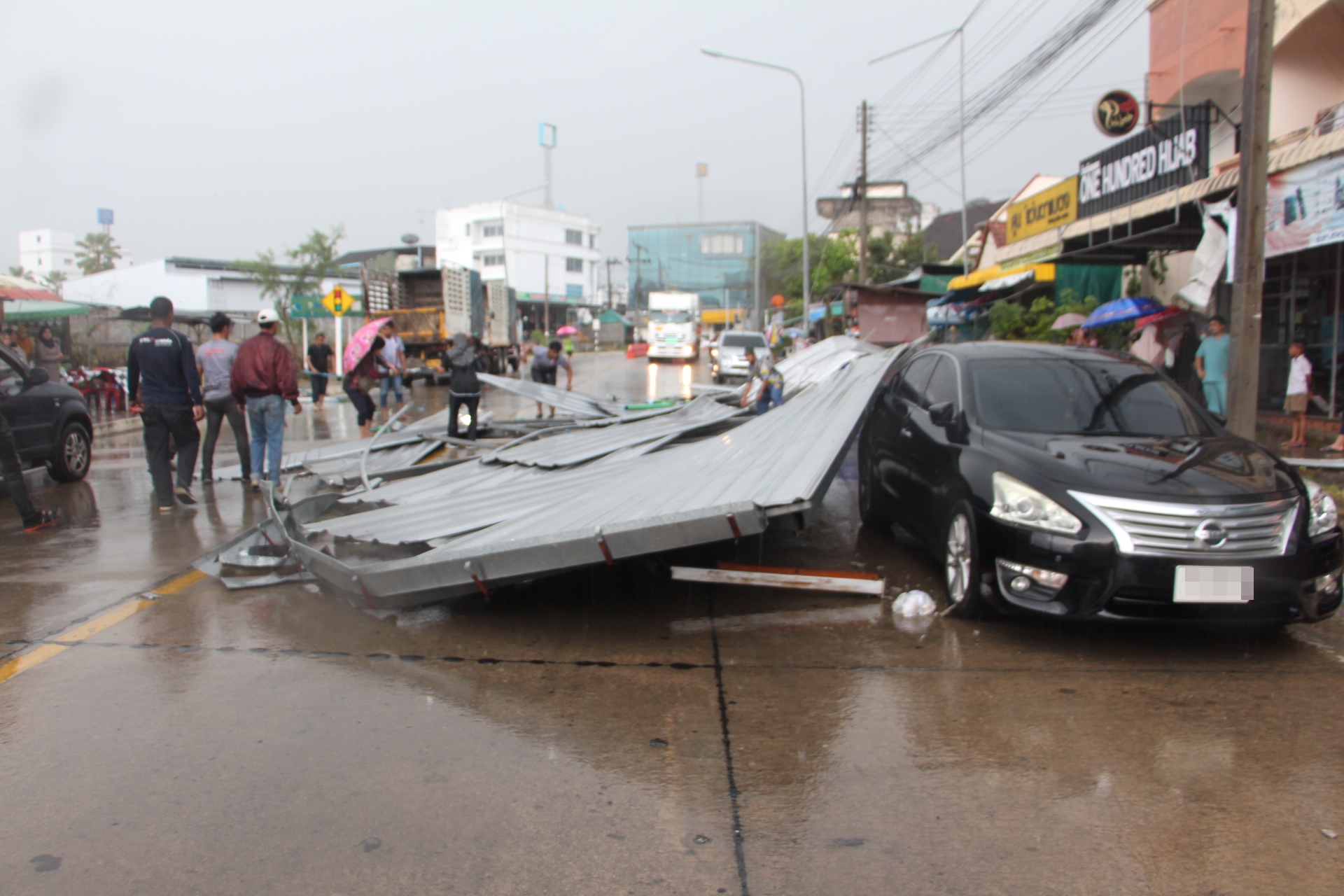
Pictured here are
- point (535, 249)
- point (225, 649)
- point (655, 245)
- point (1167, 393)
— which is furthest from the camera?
point (655, 245)

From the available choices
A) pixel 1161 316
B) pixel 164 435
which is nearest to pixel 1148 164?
pixel 1161 316

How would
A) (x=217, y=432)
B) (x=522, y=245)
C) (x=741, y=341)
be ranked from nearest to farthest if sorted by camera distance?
(x=217, y=432)
(x=741, y=341)
(x=522, y=245)

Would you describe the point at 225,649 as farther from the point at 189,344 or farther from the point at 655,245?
the point at 655,245

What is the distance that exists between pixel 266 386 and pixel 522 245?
234 ft

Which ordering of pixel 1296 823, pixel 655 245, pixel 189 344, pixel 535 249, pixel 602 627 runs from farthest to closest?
pixel 655 245
pixel 535 249
pixel 189 344
pixel 602 627
pixel 1296 823

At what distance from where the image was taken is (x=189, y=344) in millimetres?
8344

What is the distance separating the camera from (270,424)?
8953 mm

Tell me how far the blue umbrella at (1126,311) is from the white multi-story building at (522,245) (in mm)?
61858

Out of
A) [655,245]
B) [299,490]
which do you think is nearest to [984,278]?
[299,490]

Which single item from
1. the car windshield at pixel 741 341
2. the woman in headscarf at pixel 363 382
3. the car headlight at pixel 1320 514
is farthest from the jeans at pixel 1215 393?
the car windshield at pixel 741 341

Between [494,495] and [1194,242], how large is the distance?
13751 millimetres

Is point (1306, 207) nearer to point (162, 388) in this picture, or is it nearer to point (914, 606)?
point (914, 606)

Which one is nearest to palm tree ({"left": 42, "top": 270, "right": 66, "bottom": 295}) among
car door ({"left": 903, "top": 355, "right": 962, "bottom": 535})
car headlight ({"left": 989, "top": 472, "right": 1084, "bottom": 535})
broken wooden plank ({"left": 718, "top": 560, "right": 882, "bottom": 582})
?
broken wooden plank ({"left": 718, "top": 560, "right": 882, "bottom": 582})

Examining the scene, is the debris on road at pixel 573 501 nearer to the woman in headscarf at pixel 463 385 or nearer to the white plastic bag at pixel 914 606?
the white plastic bag at pixel 914 606
